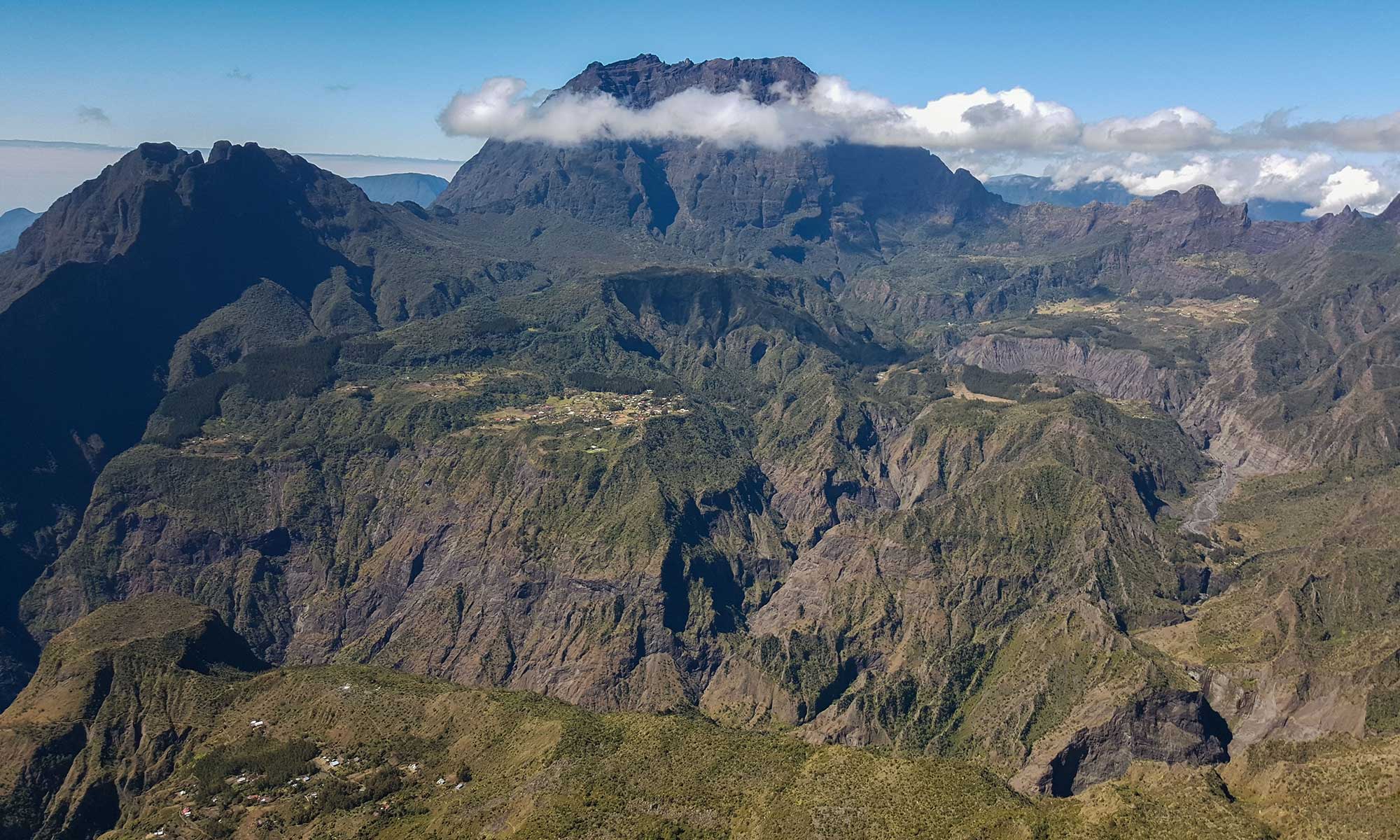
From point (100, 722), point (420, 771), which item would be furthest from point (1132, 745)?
point (100, 722)

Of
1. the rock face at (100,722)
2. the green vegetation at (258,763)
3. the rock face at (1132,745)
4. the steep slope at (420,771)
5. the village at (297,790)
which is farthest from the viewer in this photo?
the rock face at (1132,745)

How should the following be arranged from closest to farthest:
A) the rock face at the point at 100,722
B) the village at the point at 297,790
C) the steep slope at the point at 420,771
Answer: the steep slope at the point at 420,771, the village at the point at 297,790, the rock face at the point at 100,722

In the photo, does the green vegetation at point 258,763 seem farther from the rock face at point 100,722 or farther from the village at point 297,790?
the rock face at point 100,722

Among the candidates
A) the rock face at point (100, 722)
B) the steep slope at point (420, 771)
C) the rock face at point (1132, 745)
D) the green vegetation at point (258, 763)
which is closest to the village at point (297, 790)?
the green vegetation at point (258, 763)

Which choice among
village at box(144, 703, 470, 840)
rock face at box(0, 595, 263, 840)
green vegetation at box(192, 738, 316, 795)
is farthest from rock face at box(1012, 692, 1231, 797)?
rock face at box(0, 595, 263, 840)

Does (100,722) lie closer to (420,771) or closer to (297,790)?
(297,790)

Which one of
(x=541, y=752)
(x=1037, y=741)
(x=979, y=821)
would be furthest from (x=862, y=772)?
(x=1037, y=741)
